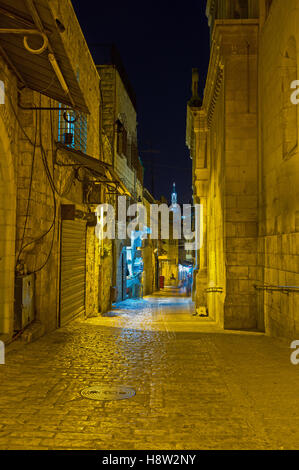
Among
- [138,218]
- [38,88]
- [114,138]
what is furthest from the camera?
[138,218]

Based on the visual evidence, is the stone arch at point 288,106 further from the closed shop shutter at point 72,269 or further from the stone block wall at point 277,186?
the closed shop shutter at point 72,269

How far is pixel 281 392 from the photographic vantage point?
492 cm

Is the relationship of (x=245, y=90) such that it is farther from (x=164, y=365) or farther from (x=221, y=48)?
(x=164, y=365)

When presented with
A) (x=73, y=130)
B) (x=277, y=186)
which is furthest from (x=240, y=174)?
(x=73, y=130)

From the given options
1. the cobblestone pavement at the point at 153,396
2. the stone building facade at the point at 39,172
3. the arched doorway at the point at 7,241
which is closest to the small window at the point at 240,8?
the stone building facade at the point at 39,172

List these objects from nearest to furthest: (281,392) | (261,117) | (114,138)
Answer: (281,392), (261,117), (114,138)

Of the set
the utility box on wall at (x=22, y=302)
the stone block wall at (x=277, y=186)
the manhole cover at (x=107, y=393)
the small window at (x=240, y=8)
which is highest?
the small window at (x=240, y=8)

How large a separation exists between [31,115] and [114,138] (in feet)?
35.0

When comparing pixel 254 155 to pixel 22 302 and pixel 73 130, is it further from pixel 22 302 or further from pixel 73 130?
pixel 22 302

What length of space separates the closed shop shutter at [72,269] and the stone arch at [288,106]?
5834mm

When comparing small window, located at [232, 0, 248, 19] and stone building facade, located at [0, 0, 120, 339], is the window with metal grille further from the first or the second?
small window, located at [232, 0, 248, 19]

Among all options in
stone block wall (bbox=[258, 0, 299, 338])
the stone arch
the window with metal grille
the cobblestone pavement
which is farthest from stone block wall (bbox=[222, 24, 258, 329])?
the window with metal grille

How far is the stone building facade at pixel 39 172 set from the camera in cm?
658
